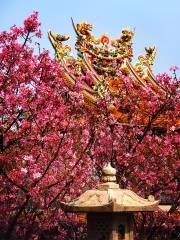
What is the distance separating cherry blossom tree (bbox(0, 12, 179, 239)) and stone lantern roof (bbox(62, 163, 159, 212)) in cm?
147

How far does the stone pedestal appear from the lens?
7348 millimetres

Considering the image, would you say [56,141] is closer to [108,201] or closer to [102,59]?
[108,201]

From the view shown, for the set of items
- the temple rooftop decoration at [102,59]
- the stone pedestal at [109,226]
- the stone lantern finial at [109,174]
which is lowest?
the stone pedestal at [109,226]

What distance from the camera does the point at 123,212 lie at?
7465mm

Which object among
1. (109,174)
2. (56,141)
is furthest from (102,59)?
(109,174)

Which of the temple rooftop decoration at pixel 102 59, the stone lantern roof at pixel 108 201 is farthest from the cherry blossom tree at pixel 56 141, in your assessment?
the temple rooftop decoration at pixel 102 59

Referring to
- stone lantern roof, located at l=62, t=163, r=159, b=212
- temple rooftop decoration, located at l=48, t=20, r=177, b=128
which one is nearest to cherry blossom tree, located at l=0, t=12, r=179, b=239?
stone lantern roof, located at l=62, t=163, r=159, b=212

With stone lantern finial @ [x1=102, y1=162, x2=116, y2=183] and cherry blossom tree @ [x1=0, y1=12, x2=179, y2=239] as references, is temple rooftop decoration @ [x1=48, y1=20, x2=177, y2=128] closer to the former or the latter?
cherry blossom tree @ [x1=0, y1=12, x2=179, y2=239]

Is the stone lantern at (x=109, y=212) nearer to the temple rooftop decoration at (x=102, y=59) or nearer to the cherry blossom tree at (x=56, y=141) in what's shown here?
the cherry blossom tree at (x=56, y=141)

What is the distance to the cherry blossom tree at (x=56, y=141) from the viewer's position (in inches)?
372

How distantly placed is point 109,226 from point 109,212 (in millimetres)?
296

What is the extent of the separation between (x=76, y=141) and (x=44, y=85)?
281 cm

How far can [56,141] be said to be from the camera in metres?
10.3

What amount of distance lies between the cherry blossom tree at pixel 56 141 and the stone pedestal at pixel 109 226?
1607 millimetres
